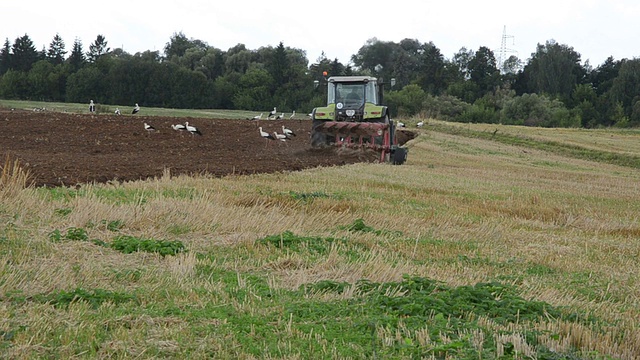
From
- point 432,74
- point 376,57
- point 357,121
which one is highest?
point 376,57

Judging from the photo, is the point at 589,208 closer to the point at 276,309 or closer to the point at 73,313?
the point at 276,309

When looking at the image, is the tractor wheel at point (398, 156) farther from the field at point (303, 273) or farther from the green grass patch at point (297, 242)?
the green grass patch at point (297, 242)

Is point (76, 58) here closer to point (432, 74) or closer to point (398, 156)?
point (432, 74)

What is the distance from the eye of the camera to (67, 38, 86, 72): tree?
270 feet

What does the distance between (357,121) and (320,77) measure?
63.5 meters

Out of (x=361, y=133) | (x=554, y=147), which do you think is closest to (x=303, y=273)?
(x=361, y=133)

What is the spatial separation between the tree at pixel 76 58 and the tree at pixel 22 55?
15.1 ft

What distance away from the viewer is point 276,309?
5184 millimetres

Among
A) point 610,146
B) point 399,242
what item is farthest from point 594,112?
point 399,242

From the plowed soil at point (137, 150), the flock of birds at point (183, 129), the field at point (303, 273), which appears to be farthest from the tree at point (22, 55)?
the field at point (303, 273)

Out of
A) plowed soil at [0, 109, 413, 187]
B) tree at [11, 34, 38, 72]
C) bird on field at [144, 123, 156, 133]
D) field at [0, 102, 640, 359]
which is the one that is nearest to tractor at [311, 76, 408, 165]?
plowed soil at [0, 109, 413, 187]

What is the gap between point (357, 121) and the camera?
22.8 metres

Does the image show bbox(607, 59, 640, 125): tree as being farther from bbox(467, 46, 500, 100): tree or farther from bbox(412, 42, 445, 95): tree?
bbox(412, 42, 445, 95): tree

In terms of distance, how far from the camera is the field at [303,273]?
4504 mm
